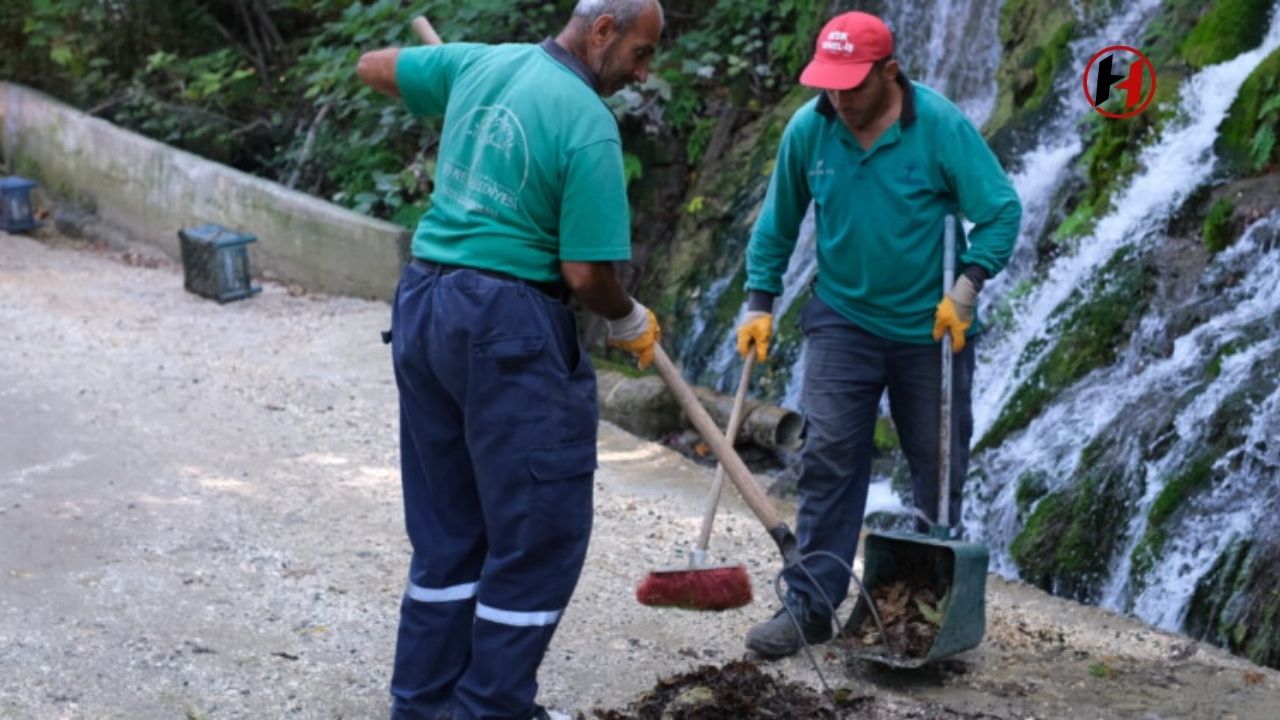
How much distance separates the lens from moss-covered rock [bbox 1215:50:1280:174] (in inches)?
310

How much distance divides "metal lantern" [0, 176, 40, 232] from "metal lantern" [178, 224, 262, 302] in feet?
7.95

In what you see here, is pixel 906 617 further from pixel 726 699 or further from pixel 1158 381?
pixel 1158 381

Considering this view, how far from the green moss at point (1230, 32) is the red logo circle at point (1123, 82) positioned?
10.1 inches

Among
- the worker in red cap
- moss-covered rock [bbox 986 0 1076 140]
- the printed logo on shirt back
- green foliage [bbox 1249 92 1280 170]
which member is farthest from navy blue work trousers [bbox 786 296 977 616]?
moss-covered rock [bbox 986 0 1076 140]

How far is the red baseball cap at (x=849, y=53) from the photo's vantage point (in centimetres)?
495

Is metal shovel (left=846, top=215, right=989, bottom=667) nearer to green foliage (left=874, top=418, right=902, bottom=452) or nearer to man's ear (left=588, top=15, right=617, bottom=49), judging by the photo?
man's ear (left=588, top=15, right=617, bottom=49)

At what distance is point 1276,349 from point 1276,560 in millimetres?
1196

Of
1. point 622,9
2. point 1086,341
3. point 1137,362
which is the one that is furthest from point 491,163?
point 1086,341

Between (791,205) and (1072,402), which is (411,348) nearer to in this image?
(791,205)

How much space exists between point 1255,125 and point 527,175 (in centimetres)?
520

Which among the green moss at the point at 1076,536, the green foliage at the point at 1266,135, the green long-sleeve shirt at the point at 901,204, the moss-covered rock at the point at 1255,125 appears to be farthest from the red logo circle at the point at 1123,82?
the green long-sleeve shirt at the point at 901,204

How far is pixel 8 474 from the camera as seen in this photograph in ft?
23.0

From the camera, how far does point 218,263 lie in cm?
1095

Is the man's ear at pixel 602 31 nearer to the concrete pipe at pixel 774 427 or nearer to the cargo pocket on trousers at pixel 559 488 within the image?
the cargo pocket on trousers at pixel 559 488
